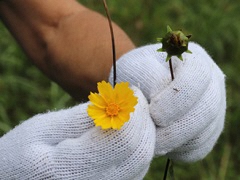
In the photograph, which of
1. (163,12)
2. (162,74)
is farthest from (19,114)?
(162,74)

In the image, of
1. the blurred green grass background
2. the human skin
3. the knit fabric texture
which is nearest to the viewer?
the knit fabric texture

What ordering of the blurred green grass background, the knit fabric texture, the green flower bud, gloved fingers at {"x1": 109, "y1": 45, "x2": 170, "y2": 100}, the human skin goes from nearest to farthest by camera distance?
the green flower bud
the knit fabric texture
gloved fingers at {"x1": 109, "y1": 45, "x2": 170, "y2": 100}
the human skin
the blurred green grass background

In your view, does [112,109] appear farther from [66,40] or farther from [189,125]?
[66,40]

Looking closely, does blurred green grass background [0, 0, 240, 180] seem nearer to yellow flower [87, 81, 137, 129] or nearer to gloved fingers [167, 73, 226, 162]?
gloved fingers [167, 73, 226, 162]

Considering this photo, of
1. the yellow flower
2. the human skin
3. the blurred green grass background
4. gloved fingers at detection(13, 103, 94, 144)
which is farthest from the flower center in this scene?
the blurred green grass background

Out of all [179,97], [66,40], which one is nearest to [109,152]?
[179,97]

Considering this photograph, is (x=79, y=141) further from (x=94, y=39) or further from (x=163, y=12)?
(x=163, y=12)

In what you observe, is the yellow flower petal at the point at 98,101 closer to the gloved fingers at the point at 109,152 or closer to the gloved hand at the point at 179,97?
the gloved fingers at the point at 109,152
